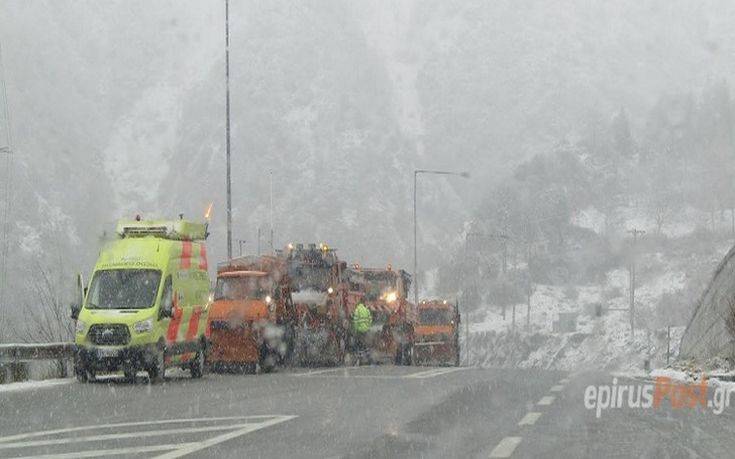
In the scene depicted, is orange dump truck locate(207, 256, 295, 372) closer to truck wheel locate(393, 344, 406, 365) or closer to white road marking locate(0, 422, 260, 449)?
truck wheel locate(393, 344, 406, 365)

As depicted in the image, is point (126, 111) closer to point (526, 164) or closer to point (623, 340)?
point (526, 164)

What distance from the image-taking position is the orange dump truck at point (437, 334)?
42.5 m

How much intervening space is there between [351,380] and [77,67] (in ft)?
445

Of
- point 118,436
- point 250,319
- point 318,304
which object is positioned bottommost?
point 118,436

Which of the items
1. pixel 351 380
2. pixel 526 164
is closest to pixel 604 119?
pixel 526 164

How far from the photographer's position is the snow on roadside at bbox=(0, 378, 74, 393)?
67.0 ft

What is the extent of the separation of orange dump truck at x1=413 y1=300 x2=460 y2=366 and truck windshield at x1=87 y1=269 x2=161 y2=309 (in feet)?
65.2

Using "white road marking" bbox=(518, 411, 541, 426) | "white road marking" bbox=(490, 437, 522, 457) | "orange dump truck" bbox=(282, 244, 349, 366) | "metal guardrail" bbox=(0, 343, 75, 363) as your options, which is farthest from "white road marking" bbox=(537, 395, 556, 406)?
"orange dump truck" bbox=(282, 244, 349, 366)

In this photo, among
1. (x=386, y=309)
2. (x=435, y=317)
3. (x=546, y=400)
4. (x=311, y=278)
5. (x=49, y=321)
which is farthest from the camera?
(x=435, y=317)

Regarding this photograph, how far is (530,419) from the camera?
1333 cm

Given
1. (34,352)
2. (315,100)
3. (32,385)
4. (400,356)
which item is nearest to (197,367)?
(34,352)

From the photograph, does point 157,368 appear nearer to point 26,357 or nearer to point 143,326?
point 143,326

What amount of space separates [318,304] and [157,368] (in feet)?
32.7

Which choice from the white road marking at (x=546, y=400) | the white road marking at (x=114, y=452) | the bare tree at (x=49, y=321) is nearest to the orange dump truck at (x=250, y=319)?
the bare tree at (x=49, y=321)
